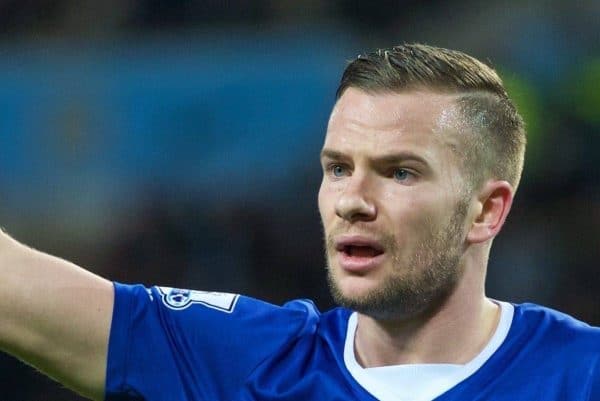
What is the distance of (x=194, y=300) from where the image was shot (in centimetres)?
321

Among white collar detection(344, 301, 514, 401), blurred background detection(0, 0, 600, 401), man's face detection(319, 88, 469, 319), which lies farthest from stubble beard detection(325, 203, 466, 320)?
blurred background detection(0, 0, 600, 401)

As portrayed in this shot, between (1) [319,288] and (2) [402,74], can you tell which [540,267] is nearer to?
(1) [319,288]

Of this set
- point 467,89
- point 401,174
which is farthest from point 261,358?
point 467,89

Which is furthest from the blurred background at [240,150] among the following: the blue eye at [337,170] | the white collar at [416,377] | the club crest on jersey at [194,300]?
the blue eye at [337,170]

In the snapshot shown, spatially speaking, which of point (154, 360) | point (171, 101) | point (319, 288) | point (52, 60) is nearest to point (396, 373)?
point (154, 360)

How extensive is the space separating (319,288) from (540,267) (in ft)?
4.25

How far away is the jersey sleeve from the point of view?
3.05m

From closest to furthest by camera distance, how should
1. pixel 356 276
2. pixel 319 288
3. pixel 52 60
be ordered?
pixel 356 276 < pixel 319 288 < pixel 52 60

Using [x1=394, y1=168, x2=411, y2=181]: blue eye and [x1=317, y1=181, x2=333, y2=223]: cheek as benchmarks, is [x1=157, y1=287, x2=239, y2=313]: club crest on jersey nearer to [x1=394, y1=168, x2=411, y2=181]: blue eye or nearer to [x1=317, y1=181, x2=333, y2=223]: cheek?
[x1=317, y1=181, x2=333, y2=223]: cheek

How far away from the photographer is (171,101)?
23.5ft

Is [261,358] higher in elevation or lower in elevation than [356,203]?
lower

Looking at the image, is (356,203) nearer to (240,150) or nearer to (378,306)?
(378,306)

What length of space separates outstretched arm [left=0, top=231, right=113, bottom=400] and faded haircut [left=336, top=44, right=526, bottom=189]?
2.84ft

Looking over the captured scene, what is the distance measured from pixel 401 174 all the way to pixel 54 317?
928 millimetres
